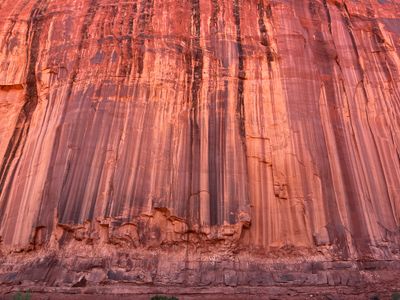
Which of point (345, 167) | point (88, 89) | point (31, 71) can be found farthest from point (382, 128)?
point (31, 71)

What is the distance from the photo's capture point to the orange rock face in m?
12.9

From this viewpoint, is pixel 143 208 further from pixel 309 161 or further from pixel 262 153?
pixel 309 161

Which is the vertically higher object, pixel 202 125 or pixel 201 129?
pixel 202 125

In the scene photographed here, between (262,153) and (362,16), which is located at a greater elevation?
(362,16)

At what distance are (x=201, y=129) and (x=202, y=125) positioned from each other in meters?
0.15

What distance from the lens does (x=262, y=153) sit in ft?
46.9

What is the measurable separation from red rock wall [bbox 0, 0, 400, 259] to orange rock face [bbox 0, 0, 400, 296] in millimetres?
43

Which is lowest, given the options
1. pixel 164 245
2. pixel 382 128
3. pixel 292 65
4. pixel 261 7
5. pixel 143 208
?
pixel 164 245

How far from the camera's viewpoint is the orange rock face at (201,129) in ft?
42.3

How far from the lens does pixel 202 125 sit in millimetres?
14609

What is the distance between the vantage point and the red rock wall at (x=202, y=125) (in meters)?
13.0

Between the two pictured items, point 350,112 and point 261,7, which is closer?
point 350,112

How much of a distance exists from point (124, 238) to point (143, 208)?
0.95 meters

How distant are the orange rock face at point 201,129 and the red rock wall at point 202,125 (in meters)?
0.04
